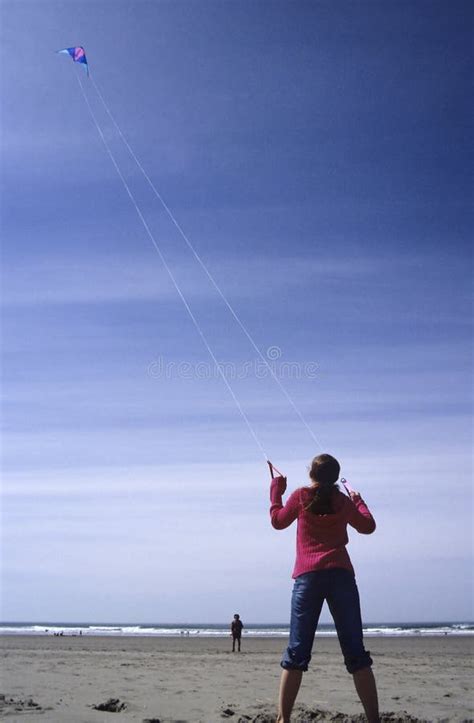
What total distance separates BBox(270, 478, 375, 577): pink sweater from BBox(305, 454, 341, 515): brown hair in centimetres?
3

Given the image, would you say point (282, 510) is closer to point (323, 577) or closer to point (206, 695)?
point (323, 577)

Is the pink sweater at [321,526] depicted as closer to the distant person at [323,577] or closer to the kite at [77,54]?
the distant person at [323,577]

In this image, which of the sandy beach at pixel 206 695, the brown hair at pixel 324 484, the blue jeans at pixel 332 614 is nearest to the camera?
the blue jeans at pixel 332 614

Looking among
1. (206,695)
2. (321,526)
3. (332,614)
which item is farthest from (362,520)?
(206,695)

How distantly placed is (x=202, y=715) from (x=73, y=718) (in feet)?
3.60

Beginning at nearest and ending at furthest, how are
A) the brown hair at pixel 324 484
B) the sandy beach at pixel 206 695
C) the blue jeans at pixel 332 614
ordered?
the blue jeans at pixel 332 614, the brown hair at pixel 324 484, the sandy beach at pixel 206 695

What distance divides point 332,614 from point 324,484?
0.75 m

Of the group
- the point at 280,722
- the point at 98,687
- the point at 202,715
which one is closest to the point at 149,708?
the point at 202,715

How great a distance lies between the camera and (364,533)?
3908 millimetres

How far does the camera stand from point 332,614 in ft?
12.4

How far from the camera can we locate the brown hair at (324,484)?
388 cm

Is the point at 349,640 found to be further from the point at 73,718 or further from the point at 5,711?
the point at 5,711

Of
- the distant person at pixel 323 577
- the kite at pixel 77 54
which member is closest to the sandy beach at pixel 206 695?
the distant person at pixel 323 577

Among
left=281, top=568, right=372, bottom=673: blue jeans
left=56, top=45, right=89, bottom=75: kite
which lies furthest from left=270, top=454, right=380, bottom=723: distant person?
left=56, top=45, right=89, bottom=75: kite
